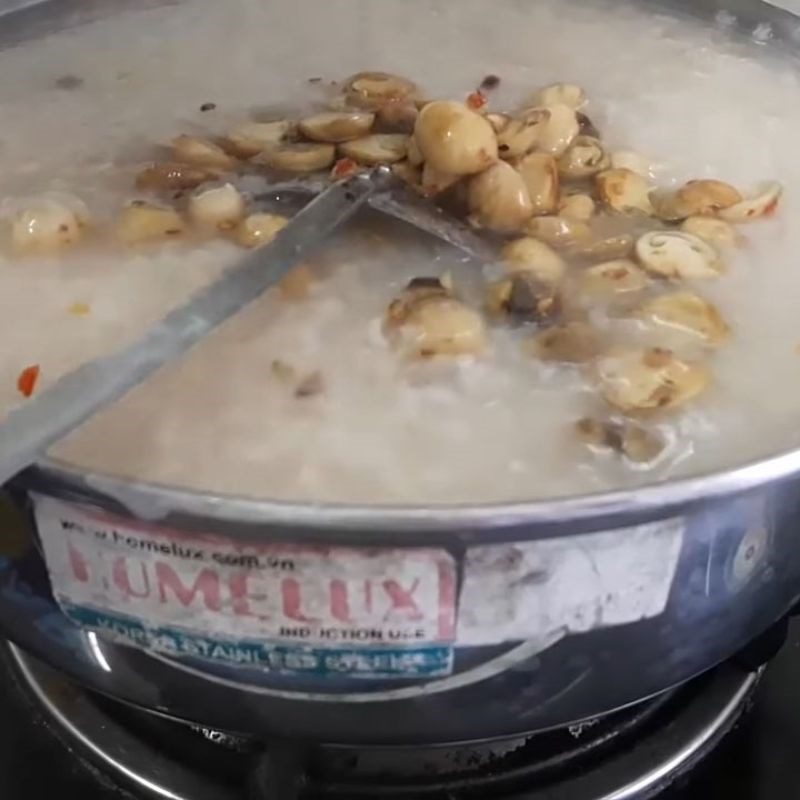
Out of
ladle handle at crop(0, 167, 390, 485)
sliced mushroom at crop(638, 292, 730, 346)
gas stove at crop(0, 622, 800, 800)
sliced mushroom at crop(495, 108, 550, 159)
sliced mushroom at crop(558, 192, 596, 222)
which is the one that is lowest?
gas stove at crop(0, 622, 800, 800)

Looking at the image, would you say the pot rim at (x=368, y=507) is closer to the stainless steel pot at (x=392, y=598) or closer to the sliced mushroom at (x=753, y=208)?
the stainless steel pot at (x=392, y=598)

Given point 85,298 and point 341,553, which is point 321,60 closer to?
point 85,298

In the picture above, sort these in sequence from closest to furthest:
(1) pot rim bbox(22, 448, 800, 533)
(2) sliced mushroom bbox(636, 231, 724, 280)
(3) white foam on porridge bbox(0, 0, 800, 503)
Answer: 1. (1) pot rim bbox(22, 448, 800, 533)
2. (3) white foam on porridge bbox(0, 0, 800, 503)
3. (2) sliced mushroom bbox(636, 231, 724, 280)

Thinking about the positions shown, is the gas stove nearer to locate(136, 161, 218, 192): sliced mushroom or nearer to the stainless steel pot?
the stainless steel pot

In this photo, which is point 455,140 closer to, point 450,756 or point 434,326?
point 434,326

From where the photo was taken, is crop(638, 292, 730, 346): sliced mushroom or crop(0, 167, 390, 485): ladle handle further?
crop(638, 292, 730, 346): sliced mushroom

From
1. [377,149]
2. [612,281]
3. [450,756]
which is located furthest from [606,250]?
[450,756]

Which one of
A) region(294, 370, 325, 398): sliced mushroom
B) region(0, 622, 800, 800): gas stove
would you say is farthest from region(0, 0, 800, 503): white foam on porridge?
region(0, 622, 800, 800): gas stove

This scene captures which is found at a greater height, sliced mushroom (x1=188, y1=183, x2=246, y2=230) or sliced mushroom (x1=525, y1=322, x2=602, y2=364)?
sliced mushroom (x1=188, y1=183, x2=246, y2=230)

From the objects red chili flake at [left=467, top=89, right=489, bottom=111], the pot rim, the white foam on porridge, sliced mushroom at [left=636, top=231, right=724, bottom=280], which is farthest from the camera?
red chili flake at [left=467, top=89, right=489, bottom=111]
